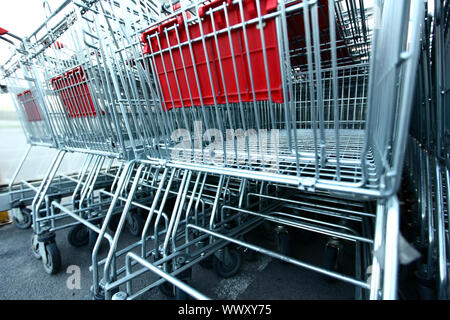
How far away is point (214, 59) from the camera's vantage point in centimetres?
100

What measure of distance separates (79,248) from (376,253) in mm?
2203

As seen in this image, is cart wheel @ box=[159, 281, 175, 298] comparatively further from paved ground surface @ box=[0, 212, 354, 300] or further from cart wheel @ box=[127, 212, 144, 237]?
cart wheel @ box=[127, 212, 144, 237]

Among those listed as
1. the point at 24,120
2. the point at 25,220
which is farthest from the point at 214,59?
the point at 24,120

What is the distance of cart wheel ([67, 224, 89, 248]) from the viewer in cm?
196

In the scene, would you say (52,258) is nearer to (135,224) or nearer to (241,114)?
(135,224)

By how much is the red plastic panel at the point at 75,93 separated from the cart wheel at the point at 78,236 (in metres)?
0.97

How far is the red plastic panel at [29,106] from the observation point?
240 centimetres

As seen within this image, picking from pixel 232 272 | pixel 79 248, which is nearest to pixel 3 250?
pixel 79 248

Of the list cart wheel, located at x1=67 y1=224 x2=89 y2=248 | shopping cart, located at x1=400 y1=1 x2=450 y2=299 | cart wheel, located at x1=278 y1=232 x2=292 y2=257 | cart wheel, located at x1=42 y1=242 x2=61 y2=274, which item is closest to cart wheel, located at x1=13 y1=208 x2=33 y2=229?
cart wheel, located at x1=67 y1=224 x2=89 y2=248

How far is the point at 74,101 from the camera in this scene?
5.86 ft

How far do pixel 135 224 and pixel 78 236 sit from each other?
468 millimetres

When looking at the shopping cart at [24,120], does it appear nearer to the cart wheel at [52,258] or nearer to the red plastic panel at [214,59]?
the cart wheel at [52,258]

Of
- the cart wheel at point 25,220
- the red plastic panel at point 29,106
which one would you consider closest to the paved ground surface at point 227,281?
the cart wheel at point 25,220
